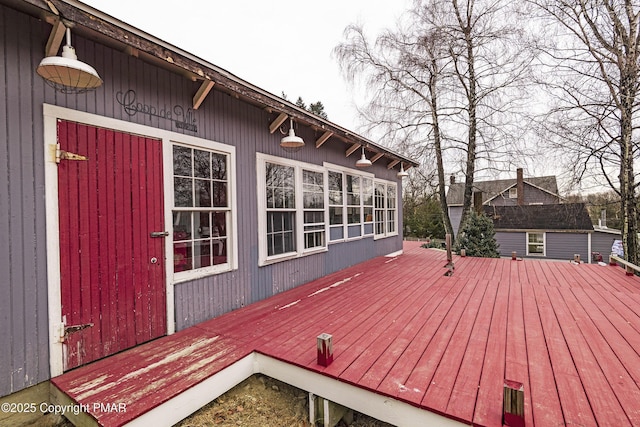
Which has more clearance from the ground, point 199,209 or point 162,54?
point 162,54

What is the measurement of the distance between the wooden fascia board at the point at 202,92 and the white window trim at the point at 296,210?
1035 millimetres

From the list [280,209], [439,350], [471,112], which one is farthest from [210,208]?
[471,112]

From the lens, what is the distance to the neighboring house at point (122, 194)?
1.97m

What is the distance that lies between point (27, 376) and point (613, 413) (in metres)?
3.81

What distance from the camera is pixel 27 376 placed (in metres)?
1.99

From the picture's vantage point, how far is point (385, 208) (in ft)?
26.3

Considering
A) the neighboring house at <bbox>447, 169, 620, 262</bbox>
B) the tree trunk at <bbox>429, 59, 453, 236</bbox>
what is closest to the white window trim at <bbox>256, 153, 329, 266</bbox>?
the tree trunk at <bbox>429, 59, 453, 236</bbox>

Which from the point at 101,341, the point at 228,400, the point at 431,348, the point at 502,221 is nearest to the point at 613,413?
the point at 431,348

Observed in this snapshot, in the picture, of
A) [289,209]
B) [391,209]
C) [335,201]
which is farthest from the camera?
[391,209]

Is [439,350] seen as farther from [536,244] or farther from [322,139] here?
[536,244]

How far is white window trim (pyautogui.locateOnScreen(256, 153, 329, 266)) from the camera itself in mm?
3932

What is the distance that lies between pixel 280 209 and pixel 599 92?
8.21 m

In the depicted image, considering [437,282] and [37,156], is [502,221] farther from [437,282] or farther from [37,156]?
[37,156]

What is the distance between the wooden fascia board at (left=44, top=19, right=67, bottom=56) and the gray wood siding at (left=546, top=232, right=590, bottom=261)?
1977 centimetres
